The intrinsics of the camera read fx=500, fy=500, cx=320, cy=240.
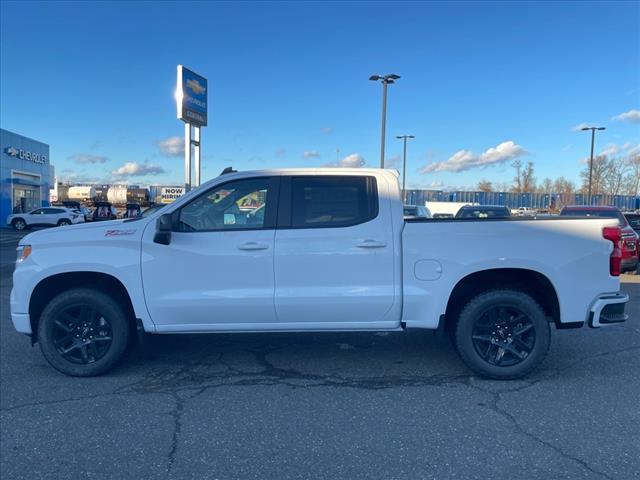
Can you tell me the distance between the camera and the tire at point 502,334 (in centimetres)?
450

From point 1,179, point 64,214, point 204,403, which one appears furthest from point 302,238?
point 1,179

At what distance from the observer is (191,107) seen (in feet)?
59.7

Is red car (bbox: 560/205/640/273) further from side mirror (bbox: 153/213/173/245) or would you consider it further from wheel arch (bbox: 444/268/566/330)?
side mirror (bbox: 153/213/173/245)

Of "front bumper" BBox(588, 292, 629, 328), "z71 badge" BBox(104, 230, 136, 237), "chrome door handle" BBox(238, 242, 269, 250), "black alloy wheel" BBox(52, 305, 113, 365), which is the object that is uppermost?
"z71 badge" BBox(104, 230, 136, 237)

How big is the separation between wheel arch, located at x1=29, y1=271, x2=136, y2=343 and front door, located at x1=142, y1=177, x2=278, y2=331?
370 millimetres

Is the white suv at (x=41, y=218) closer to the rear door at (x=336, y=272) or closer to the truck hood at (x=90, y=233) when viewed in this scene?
the truck hood at (x=90, y=233)

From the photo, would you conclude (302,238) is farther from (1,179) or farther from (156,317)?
(1,179)

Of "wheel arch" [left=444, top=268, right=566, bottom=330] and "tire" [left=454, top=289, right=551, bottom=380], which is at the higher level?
"wheel arch" [left=444, top=268, right=566, bottom=330]

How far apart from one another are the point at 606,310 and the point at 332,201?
2665mm

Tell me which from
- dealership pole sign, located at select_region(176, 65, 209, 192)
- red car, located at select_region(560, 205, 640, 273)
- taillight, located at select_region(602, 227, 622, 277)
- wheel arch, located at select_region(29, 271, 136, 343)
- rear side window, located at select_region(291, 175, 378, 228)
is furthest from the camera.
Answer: dealership pole sign, located at select_region(176, 65, 209, 192)

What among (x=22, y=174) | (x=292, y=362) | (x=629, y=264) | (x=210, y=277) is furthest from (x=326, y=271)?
(x=22, y=174)

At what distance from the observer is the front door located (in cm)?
449

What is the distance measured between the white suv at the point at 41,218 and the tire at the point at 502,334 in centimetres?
3180

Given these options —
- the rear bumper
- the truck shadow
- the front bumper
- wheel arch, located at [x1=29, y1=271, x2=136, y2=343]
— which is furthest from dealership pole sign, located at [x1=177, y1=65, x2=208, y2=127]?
the front bumper
